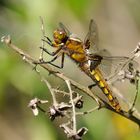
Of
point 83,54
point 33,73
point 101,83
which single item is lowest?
point 101,83

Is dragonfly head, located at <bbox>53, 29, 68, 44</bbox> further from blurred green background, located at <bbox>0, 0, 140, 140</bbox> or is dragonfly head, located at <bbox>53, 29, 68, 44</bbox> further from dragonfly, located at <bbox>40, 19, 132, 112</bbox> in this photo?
blurred green background, located at <bbox>0, 0, 140, 140</bbox>

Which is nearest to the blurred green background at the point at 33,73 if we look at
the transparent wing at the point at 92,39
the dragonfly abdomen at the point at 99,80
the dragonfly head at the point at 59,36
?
the transparent wing at the point at 92,39

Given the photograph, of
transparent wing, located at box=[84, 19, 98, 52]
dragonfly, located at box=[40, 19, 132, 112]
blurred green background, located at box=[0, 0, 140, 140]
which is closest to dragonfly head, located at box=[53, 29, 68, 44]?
dragonfly, located at box=[40, 19, 132, 112]

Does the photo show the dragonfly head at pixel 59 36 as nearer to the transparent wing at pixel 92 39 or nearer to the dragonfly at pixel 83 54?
the dragonfly at pixel 83 54

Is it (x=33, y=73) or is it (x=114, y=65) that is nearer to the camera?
(x=114, y=65)

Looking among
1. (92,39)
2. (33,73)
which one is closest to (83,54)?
(92,39)

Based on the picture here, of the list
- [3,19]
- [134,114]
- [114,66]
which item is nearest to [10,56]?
[3,19]

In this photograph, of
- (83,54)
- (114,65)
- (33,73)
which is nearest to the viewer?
(114,65)

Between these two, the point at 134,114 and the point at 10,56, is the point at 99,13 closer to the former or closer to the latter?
the point at 10,56

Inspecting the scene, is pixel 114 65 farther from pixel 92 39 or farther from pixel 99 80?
pixel 92 39
